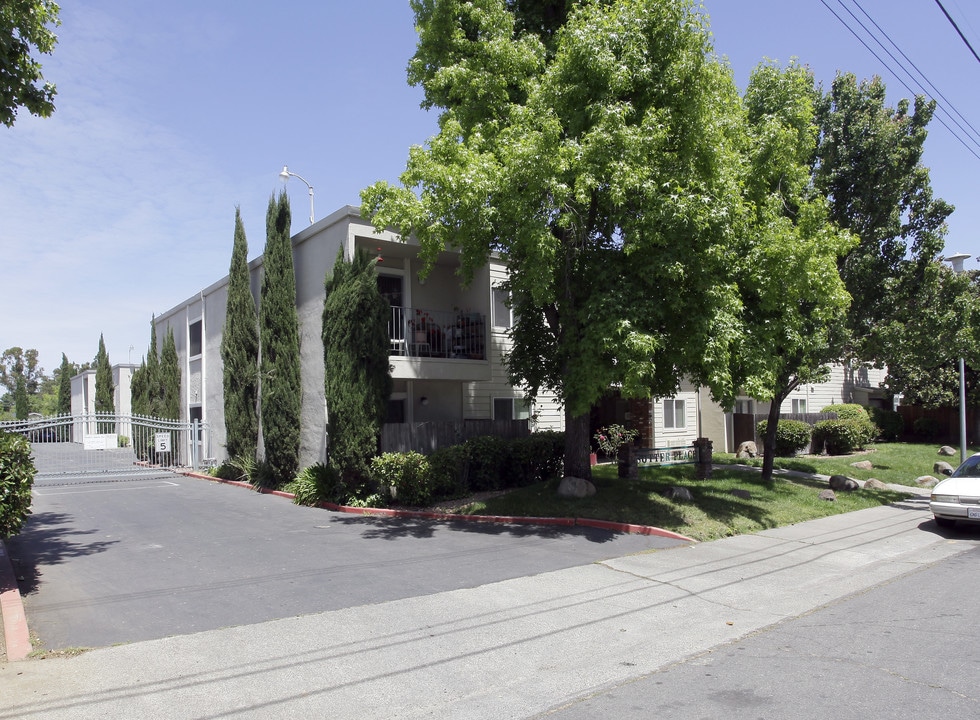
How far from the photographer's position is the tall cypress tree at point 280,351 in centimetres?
1647

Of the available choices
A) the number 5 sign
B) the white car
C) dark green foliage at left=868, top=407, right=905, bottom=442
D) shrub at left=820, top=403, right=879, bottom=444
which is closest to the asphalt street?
the white car

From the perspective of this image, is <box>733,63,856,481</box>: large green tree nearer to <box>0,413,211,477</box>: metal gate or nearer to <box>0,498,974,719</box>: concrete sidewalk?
<box>0,498,974,719</box>: concrete sidewalk

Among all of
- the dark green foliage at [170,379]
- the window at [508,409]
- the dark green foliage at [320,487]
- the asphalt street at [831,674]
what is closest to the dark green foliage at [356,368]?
the dark green foliage at [320,487]

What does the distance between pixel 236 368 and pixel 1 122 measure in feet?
34.5

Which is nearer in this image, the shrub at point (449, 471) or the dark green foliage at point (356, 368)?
the shrub at point (449, 471)

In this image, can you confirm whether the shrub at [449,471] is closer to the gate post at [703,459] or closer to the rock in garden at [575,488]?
the rock in garden at [575,488]

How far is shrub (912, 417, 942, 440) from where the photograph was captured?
30.5 m

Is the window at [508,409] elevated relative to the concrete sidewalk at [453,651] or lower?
elevated

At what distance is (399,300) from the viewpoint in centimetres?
1741

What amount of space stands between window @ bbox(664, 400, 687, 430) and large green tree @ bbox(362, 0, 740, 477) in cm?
1219

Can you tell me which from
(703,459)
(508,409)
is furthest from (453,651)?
(508,409)

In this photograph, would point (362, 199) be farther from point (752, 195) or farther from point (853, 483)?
point (853, 483)

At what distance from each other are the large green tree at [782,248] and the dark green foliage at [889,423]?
18.2 m

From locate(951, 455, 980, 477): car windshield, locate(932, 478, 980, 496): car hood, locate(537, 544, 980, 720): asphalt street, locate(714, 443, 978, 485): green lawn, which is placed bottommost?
locate(714, 443, 978, 485): green lawn
